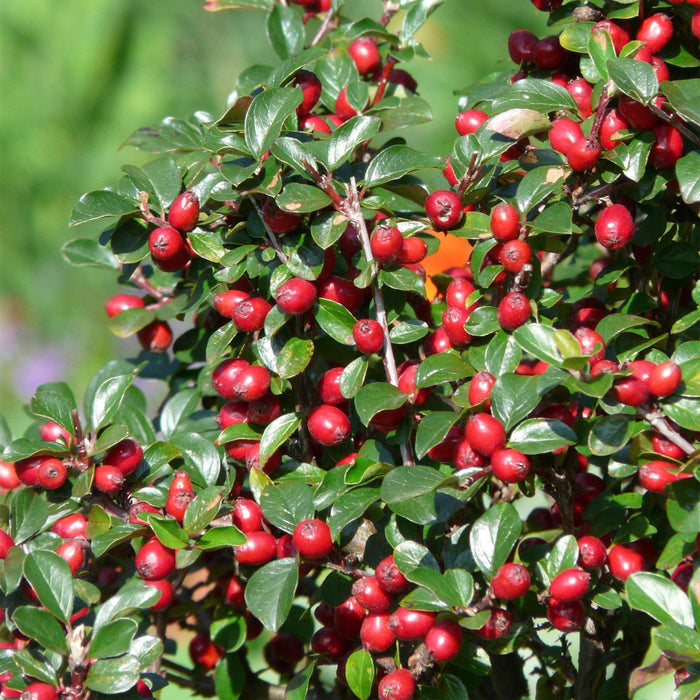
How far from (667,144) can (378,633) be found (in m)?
0.60

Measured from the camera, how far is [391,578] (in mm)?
924

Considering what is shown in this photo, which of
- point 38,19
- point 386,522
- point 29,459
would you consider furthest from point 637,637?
point 38,19

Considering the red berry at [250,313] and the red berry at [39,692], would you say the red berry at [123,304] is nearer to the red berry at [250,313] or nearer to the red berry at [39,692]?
the red berry at [250,313]

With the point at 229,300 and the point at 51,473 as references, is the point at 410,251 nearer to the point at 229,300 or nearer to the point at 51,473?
the point at 229,300

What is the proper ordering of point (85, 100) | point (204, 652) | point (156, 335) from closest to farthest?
point (156, 335) < point (204, 652) < point (85, 100)

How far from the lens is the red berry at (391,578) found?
924 mm

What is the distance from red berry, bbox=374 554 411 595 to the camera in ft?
3.03

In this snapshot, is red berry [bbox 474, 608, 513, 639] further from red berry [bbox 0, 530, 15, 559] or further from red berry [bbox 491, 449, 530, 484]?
red berry [bbox 0, 530, 15, 559]

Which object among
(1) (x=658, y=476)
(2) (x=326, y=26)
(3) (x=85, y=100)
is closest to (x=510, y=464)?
(1) (x=658, y=476)

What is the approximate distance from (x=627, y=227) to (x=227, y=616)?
740mm

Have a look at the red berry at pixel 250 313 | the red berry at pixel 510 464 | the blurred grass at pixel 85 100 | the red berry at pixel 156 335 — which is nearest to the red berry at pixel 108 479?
the red berry at pixel 250 313

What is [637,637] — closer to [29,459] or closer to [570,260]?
[570,260]

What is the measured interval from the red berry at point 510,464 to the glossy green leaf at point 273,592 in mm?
243

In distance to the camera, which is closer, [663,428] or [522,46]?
[663,428]
